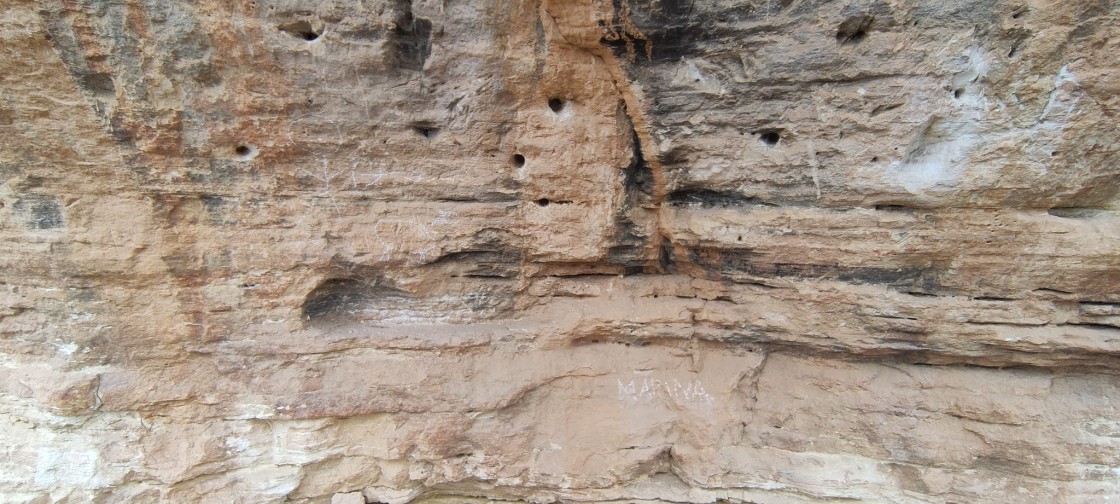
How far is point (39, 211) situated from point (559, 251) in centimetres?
251

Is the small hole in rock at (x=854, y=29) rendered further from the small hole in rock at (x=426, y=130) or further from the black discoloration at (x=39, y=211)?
the black discoloration at (x=39, y=211)

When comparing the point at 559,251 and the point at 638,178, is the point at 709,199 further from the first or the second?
the point at 559,251

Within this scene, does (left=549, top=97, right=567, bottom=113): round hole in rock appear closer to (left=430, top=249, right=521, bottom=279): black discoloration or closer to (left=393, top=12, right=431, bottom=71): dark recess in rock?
(left=393, top=12, right=431, bottom=71): dark recess in rock

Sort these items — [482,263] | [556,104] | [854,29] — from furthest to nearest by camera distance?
[482,263], [556,104], [854,29]

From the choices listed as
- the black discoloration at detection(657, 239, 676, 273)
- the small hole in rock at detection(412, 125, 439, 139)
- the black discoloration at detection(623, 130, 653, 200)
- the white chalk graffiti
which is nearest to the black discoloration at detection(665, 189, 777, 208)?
the black discoloration at detection(623, 130, 653, 200)

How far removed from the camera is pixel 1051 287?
8.29ft

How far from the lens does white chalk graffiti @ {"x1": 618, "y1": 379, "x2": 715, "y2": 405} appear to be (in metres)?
3.05

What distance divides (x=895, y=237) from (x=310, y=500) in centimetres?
346

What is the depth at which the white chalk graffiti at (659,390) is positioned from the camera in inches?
120

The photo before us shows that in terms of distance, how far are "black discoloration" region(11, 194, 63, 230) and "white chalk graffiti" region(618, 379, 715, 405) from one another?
297 cm

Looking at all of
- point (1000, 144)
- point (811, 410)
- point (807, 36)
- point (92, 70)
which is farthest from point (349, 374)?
point (1000, 144)

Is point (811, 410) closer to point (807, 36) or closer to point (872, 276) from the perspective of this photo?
point (872, 276)

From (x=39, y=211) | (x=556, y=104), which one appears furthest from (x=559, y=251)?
(x=39, y=211)

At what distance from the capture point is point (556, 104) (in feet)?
8.53
